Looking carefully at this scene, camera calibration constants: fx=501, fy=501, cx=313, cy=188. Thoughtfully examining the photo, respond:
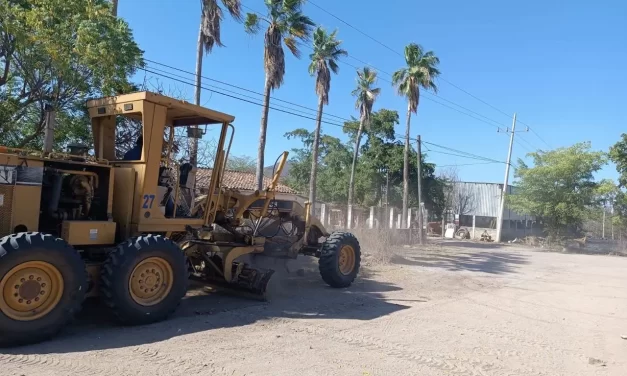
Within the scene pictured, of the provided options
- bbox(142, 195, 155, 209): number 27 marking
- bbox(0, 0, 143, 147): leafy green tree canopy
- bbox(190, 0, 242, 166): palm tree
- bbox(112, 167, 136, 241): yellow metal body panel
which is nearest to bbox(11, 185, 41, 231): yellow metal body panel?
bbox(112, 167, 136, 241): yellow metal body panel

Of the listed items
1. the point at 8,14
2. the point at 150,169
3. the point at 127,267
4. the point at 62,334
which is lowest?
the point at 62,334

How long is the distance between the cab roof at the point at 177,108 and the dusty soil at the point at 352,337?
2958 millimetres

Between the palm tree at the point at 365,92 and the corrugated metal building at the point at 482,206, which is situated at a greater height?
the palm tree at the point at 365,92

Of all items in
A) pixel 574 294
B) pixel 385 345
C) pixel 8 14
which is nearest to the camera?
pixel 385 345

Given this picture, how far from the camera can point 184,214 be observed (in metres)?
7.81

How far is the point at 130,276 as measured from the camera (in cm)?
634

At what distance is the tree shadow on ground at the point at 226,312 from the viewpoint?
576cm

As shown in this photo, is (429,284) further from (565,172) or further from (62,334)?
(565,172)

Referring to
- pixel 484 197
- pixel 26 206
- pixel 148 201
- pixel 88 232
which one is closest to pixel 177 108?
pixel 148 201

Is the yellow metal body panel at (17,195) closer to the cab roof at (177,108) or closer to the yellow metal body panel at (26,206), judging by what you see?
the yellow metal body panel at (26,206)

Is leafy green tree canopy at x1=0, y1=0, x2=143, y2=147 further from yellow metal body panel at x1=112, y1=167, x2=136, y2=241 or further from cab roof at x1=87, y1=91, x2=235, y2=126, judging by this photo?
yellow metal body panel at x1=112, y1=167, x2=136, y2=241

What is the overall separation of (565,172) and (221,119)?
2941 cm

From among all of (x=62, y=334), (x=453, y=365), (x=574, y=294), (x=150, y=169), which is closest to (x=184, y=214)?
(x=150, y=169)

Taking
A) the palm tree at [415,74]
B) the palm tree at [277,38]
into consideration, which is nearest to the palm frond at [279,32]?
the palm tree at [277,38]
